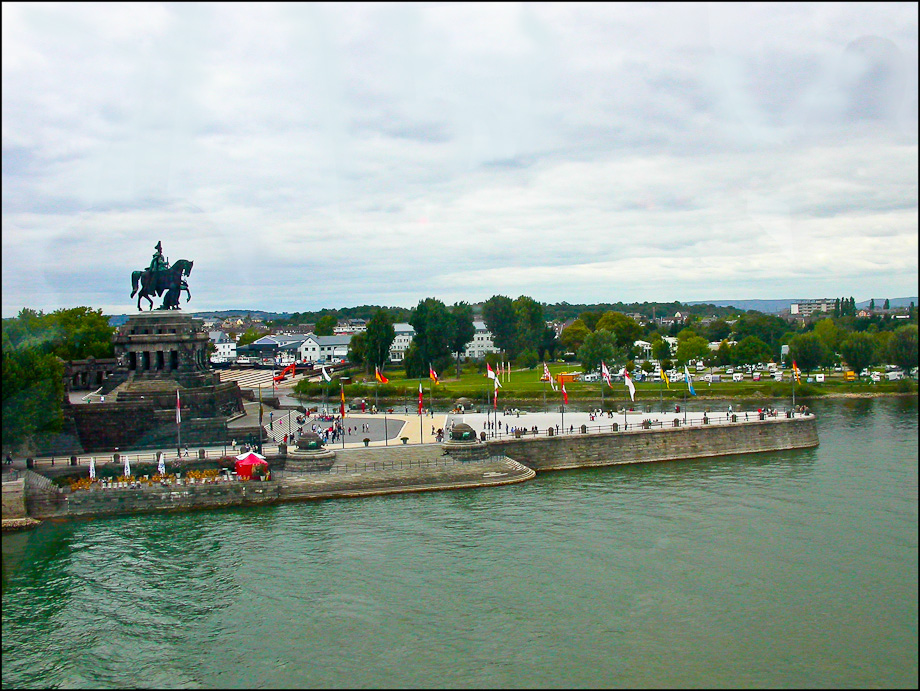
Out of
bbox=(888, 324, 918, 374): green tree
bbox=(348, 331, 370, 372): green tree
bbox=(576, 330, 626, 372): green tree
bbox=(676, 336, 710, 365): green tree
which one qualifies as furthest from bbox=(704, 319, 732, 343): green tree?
bbox=(888, 324, 918, 374): green tree

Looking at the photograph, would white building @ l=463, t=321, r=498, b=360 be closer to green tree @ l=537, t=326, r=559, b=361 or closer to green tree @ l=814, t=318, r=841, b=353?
green tree @ l=537, t=326, r=559, b=361

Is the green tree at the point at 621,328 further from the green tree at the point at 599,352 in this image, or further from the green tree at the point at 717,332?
the green tree at the point at 599,352

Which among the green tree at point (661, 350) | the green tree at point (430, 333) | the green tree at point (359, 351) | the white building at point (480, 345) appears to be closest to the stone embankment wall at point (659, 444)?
the green tree at point (430, 333)

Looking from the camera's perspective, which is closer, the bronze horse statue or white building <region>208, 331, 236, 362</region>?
the bronze horse statue

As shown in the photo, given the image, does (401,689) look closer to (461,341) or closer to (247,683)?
(247,683)

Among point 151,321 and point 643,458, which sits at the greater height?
point 151,321

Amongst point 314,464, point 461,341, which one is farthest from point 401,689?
point 461,341
